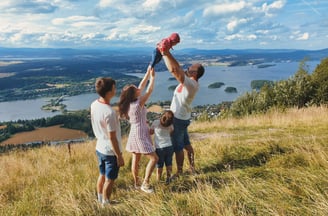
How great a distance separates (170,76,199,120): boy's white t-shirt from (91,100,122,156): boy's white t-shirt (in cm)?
86

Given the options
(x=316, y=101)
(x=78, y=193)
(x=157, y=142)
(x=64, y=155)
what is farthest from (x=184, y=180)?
(x=316, y=101)

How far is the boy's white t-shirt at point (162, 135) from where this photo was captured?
3873mm

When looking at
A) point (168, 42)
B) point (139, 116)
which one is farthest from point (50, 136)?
point (168, 42)

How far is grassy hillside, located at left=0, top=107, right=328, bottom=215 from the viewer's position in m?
2.95

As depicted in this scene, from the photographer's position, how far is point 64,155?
631cm

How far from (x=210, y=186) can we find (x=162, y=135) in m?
0.90

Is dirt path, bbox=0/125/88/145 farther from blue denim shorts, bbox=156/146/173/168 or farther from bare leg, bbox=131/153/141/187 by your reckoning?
blue denim shorts, bbox=156/146/173/168

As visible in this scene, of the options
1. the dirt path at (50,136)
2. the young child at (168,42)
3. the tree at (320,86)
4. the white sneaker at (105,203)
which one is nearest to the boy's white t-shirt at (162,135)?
the white sneaker at (105,203)

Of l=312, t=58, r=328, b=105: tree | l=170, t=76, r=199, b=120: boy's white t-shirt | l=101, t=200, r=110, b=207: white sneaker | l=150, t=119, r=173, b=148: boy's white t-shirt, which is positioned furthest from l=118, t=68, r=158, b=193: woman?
l=312, t=58, r=328, b=105: tree

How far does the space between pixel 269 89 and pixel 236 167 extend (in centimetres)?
1267

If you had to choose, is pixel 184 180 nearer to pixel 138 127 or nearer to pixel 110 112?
pixel 138 127

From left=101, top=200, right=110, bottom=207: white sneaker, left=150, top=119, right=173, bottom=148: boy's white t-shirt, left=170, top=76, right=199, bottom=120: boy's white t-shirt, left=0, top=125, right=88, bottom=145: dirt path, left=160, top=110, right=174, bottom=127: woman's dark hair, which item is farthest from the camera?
left=0, top=125, right=88, bottom=145: dirt path

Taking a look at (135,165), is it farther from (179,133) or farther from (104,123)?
(104,123)

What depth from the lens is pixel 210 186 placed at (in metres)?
3.34
